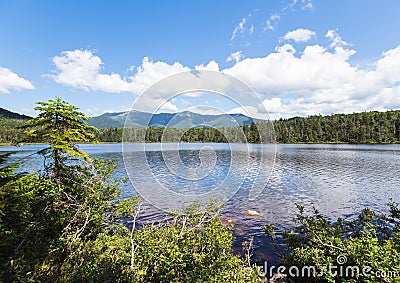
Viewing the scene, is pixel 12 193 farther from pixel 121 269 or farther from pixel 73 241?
pixel 121 269

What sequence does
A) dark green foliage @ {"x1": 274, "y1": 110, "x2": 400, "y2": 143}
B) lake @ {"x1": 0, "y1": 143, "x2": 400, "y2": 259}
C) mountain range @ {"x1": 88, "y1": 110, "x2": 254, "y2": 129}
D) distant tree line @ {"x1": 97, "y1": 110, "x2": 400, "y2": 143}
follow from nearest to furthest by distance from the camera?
mountain range @ {"x1": 88, "y1": 110, "x2": 254, "y2": 129}
lake @ {"x1": 0, "y1": 143, "x2": 400, "y2": 259}
distant tree line @ {"x1": 97, "y1": 110, "x2": 400, "y2": 143}
dark green foliage @ {"x1": 274, "y1": 110, "x2": 400, "y2": 143}

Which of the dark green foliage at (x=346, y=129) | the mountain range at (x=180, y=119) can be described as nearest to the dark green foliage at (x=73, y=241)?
the mountain range at (x=180, y=119)

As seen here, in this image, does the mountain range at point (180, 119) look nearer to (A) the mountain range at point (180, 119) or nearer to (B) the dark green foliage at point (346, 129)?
(A) the mountain range at point (180, 119)

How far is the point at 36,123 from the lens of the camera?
26.6 ft

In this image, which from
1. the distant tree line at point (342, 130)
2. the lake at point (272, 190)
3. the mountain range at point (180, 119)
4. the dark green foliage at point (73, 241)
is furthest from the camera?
the distant tree line at point (342, 130)

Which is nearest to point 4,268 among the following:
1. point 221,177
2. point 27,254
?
point 27,254

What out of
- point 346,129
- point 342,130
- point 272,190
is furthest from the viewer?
point 346,129

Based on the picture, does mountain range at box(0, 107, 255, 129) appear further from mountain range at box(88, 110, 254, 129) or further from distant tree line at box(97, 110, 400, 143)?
distant tree line at box(97, 110, 400, 143)

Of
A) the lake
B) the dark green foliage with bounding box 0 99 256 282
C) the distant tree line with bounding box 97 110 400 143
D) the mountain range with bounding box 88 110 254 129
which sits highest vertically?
the distant tree line with bounding box 97 110 400 143

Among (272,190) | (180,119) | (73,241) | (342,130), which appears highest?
(342,130)

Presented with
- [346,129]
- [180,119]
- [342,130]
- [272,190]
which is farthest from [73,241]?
Answer: [346,129]

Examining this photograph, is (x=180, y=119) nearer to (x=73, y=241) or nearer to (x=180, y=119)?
(x=180, y=119)

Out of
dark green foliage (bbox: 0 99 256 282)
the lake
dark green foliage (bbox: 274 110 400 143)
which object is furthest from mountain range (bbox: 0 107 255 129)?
dark green foliage (bbox: 274 110 400 143)

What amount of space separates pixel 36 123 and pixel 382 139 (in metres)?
147
